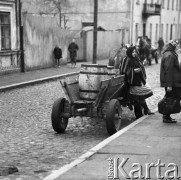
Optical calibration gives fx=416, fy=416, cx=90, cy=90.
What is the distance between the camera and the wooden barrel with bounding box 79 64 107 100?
28.1ft

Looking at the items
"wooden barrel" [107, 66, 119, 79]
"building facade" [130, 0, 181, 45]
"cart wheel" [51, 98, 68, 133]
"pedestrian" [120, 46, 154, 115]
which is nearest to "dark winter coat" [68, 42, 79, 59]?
"building facade" [130, 0, 181, 45]

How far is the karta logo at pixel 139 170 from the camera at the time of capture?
17.1 feet

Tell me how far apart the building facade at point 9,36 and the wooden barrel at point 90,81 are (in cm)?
1034

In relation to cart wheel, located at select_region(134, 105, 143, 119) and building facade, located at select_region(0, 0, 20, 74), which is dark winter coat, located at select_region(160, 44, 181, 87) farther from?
building facade, located at select_region(0, 0, 20, 74)

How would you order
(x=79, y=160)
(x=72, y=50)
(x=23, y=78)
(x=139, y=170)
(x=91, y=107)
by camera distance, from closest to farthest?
(x=139, y=170), (x=79, y=160), (x=91, y=107), (x=23, y=78), (x=72, y=50)

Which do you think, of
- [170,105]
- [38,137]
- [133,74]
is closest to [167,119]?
[170,105]

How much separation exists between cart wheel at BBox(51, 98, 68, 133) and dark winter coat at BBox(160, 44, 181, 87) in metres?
2.10

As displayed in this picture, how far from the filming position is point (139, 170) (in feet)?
17.8

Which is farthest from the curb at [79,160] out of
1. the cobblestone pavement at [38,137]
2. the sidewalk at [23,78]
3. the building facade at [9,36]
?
the building facade at [9,36]

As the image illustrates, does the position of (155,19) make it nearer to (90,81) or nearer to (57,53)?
(57,53)

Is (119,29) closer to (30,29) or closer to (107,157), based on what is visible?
(30,29)

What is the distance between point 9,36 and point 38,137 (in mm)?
11985

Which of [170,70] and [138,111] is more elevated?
[170,70]

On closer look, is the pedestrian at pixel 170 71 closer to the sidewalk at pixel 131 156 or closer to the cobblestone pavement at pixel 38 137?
the sidewalk at pixel 131 156
